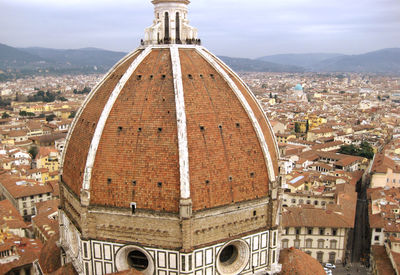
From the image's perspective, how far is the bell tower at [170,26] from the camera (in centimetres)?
1912

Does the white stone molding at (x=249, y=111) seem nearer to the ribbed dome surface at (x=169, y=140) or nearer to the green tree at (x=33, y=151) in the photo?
the ribbed dome surface at (x=169, y=140)

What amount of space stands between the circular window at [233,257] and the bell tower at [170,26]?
10.0 meters

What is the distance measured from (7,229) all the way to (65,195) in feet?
62.9

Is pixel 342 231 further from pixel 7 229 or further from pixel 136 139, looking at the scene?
pixel 7 229

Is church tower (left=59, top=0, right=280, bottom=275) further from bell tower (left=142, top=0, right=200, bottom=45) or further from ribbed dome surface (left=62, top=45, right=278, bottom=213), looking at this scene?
bell tower (left=142, top=0, right=200, bottom=45)

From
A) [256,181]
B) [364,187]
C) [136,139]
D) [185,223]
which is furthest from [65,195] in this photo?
[364,187]

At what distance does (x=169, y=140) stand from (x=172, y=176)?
1.49 metres

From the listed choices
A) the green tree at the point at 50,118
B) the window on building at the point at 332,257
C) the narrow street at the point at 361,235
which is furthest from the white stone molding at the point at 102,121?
the green tree at the point at 50,118

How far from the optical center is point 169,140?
53.0 feet

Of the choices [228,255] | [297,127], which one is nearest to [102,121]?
[228,255]

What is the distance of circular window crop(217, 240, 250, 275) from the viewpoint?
17.7m

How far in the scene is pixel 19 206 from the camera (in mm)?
46500

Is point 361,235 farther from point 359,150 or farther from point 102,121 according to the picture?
point 102,121

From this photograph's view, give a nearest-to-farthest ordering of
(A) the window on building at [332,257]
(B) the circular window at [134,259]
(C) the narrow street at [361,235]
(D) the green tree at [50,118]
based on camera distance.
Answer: (B) the circular window at [134,259] → (A) the window on building at [332,257] → (C) the narrow street at [361,235] → (D) the green tree at [50,118]
